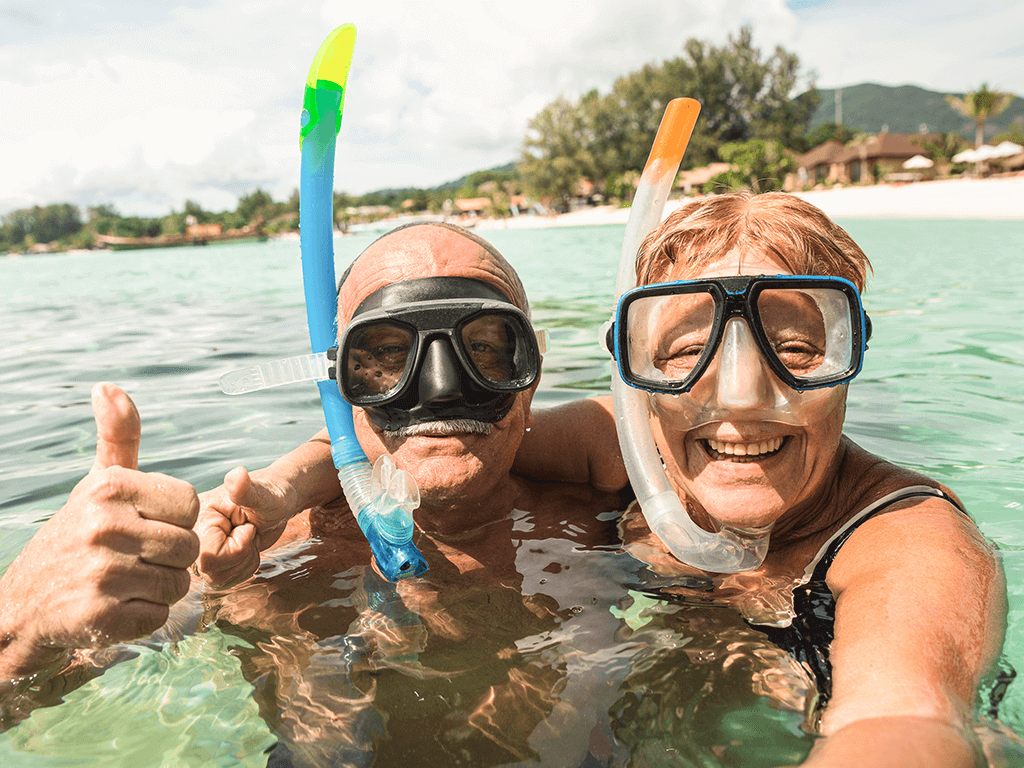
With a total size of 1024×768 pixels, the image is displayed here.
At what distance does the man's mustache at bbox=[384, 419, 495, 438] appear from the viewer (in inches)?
79.5

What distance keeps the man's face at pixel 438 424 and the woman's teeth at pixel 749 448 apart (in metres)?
0.64

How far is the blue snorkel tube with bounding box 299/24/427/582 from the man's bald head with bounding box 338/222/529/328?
87mm

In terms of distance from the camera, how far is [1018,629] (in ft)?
6.71

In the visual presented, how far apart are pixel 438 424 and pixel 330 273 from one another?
0.56m

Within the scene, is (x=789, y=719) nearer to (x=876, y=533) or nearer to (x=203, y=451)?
(x=876, y=533)

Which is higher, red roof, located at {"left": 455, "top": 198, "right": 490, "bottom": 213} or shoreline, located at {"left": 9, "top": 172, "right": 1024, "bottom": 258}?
red roof, located at {"left": 455, "top": 198, "right": 490, "bottom": 213}

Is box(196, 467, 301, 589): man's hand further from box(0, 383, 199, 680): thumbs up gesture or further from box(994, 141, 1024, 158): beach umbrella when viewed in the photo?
box(994, 141, 1024, 158): beach umbrella

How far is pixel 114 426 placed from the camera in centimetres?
135

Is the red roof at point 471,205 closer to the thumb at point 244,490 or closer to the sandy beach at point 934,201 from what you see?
the sandy beach at point 934,201

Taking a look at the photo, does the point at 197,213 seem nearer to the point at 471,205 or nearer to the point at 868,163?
the point at 471,205

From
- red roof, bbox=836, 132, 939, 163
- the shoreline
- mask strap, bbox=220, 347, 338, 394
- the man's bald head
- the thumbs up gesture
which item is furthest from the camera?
red roof, bbox=836, 132, 939, 163

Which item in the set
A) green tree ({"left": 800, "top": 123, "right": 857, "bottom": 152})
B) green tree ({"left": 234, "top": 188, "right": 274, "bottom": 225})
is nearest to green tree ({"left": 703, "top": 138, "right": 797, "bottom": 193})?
green tree ({"left": 800, "top": 123, "right": 857, "bottom": 152})

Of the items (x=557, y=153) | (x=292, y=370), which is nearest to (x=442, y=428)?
(x=292, y=370)

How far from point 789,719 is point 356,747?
0.88m
